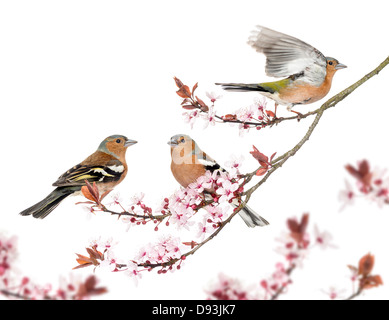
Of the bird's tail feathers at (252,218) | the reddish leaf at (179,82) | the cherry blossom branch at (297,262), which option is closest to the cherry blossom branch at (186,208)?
the reddish leaf at (179,82)

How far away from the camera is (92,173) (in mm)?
2646

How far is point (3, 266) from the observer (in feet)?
4.49

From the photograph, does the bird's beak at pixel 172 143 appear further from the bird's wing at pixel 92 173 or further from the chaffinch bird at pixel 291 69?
the bird's wing at pixel 92 173

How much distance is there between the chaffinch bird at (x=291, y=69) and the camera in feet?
7.73

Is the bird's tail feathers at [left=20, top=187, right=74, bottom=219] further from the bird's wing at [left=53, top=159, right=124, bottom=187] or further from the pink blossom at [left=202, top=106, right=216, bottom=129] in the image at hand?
the pink blossom at [left=202, top=106, right=216, bottom=129]

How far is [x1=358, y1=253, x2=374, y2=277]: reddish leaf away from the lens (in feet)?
4.13

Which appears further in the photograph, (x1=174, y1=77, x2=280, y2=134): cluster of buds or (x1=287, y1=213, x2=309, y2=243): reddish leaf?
(x1=174, y1=77, x2=280, y2=134): cluster of buds

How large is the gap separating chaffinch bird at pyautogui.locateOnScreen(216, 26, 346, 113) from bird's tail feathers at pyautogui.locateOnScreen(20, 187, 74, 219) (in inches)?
44.4

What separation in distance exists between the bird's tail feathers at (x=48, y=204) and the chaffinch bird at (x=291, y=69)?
1.13 m

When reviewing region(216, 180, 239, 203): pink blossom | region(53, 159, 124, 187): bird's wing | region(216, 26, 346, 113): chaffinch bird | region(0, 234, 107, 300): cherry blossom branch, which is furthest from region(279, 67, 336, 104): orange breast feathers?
region(0, 234, 107, 300): cherry blossom branch

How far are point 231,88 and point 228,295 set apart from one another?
3.94 feet
